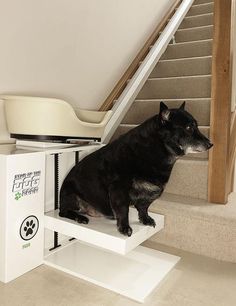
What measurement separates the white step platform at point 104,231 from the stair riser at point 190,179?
11.5 inches

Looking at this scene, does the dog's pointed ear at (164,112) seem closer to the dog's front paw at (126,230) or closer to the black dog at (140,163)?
the black dog at (140,163)

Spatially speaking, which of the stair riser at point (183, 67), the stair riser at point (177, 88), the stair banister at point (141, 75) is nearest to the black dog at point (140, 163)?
the stair banister at point (141, 75)

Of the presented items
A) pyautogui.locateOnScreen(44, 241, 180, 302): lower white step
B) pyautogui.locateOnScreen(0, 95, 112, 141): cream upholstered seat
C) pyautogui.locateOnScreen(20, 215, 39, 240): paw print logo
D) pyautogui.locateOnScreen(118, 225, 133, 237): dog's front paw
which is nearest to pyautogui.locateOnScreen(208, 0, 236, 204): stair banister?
pyautogui.locateOnScreen(44, 241, 180, 302): lower white step

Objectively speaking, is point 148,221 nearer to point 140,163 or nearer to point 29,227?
point 140,163

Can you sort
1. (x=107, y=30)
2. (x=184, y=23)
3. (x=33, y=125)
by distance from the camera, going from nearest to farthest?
1. (x=33, y=125)
2. (x=107, y=30)
3. (x=184, y=23)

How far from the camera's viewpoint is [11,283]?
3.92 feet

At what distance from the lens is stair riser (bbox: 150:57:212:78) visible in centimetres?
233

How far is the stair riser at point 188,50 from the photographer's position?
2521 mm

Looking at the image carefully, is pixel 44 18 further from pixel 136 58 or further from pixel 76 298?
pixel 76 298

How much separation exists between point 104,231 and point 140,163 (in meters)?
0.35

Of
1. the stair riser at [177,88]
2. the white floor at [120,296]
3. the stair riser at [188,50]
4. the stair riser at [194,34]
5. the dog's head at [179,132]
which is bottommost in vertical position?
the white floor at [120,296]

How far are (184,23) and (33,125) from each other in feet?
8.02

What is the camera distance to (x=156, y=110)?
2055 millimetres

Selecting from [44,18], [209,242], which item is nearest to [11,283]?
[209,242]
